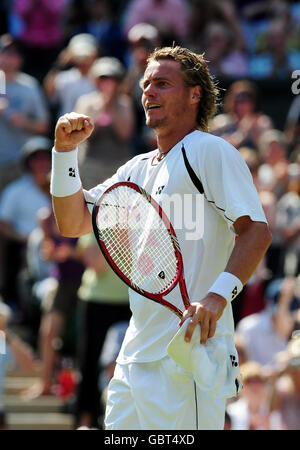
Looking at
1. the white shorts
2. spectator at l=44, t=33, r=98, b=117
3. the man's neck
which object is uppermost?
spectator at l=44, t=33, r=98, b=117

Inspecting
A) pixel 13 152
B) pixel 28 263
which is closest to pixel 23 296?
pixel 28 263

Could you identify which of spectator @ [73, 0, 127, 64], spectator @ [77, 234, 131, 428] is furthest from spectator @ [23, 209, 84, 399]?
spectator @ [73, 0, 127, 64]

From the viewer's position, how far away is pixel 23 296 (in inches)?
378

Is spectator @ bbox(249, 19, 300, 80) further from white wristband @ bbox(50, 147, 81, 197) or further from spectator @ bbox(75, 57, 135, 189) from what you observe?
white wristband @ bbox(50, 147, 81, 197)

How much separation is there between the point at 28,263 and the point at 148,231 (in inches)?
212

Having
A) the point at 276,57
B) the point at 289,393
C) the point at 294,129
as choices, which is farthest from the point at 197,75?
the point at 276,57

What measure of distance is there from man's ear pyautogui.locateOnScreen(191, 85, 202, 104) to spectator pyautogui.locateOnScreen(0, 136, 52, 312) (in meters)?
5.46

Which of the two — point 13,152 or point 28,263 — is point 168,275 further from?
point 13,152

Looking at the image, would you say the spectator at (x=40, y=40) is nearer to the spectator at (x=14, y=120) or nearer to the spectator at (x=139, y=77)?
the spectator at (x=14, y=120)

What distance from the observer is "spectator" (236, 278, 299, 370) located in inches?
328

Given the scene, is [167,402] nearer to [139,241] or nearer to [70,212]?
[139,241]

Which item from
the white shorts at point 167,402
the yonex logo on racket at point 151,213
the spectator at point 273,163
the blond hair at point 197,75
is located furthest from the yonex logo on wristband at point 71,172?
the spectator at point 273,163

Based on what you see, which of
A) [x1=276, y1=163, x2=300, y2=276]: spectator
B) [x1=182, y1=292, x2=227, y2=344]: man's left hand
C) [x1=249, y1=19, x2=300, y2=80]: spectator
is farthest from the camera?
[x1=249, y1=19, x2=300, y2=80]: spectator
